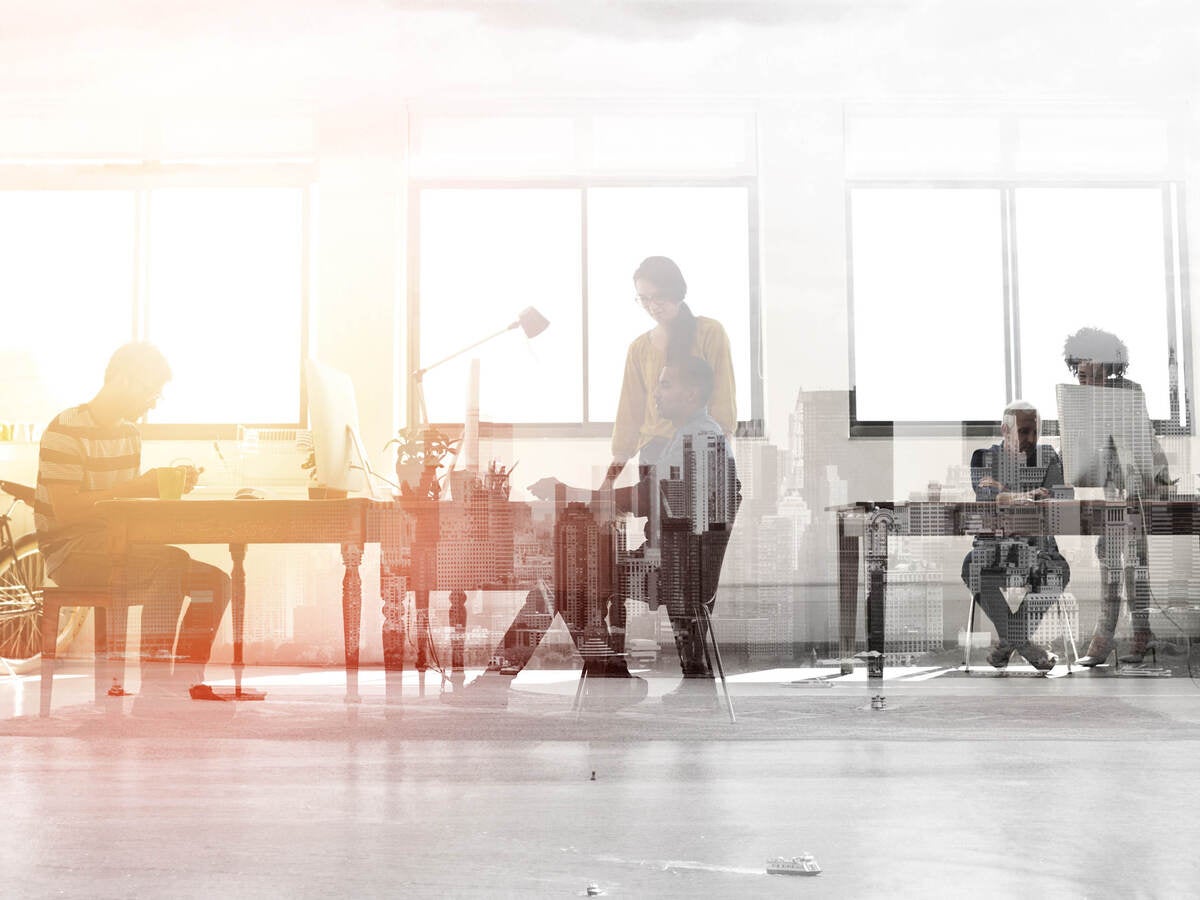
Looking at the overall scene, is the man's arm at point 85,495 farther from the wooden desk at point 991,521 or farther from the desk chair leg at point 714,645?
the wooden desk at point 991,521

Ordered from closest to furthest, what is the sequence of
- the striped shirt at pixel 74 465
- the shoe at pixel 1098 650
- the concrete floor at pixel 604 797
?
1. the concrete floor at pixel 604 797
2. the striped shirt at pixel 74 465
3. the shoe at pixel 1098 650

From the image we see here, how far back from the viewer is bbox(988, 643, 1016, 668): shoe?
411 centimetres

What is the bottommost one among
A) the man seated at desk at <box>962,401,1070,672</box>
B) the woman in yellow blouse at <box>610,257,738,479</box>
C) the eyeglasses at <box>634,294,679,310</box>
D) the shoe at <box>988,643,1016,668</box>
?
the shoe at <box>988,643,1016,668</box>

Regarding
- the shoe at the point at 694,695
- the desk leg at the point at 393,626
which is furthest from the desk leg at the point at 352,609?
the shoe at the point at 694,695

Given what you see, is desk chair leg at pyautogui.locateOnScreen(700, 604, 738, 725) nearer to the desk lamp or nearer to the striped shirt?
the desk lamp

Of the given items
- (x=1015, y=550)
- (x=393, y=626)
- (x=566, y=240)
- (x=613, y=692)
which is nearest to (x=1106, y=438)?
(x=1015, y=550)

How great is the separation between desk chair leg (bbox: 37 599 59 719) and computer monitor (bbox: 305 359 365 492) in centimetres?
97

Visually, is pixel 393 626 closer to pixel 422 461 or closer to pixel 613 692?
pixel 613 692

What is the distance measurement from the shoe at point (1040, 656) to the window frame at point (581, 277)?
1.30m

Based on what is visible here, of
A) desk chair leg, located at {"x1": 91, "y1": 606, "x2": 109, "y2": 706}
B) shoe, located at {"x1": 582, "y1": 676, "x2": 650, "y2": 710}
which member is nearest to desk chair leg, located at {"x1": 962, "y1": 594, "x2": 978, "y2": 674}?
shoe, located at {"x1": 582, "y1": 676, "x2": 650, "y2": 710}

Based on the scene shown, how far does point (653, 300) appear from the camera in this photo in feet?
11.5

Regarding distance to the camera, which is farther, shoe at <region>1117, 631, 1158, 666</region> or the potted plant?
shoe at <region>1117, 631, 1158, 666</region>

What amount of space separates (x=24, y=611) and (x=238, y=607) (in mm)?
910

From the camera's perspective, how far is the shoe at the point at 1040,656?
402 cm
